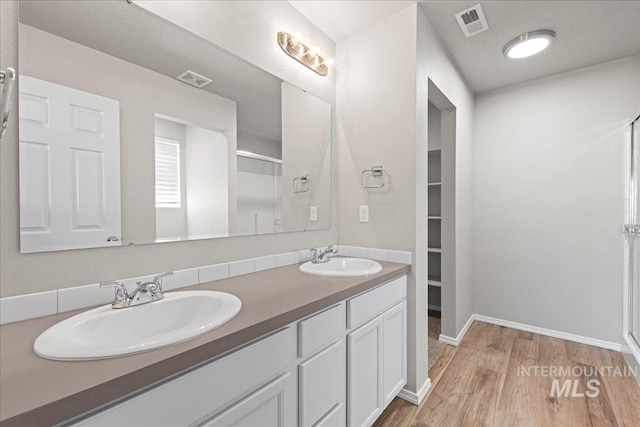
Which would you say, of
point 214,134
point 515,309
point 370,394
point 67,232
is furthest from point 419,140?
point 515,309

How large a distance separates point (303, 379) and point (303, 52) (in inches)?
74.8

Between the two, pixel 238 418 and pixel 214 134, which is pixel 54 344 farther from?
pixel 214 134

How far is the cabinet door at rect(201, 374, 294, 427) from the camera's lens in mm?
818

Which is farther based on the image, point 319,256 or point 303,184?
point 303,184

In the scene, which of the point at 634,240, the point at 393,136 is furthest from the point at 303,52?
the point at 634,240

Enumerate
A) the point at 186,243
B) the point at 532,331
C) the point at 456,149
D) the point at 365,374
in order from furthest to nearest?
the point at 532,331 < the point at 456,149 < the point at 365,374 < the point at 186,243

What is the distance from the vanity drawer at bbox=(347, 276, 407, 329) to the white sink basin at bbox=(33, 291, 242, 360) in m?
0.58

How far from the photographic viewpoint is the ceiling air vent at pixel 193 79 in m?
1.33

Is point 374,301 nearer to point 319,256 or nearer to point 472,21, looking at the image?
point 319,256

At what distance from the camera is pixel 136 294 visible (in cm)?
101

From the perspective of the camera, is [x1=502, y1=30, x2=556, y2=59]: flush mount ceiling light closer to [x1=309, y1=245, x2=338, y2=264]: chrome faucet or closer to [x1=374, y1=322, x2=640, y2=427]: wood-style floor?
[x1=309, y1=245, x2=338, y2=264]: chrome faucet

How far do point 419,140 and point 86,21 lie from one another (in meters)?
1.74

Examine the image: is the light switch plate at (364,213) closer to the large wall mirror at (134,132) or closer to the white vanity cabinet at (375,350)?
the white vanity cabinet at (375,350)

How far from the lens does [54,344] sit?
0.70 metres
